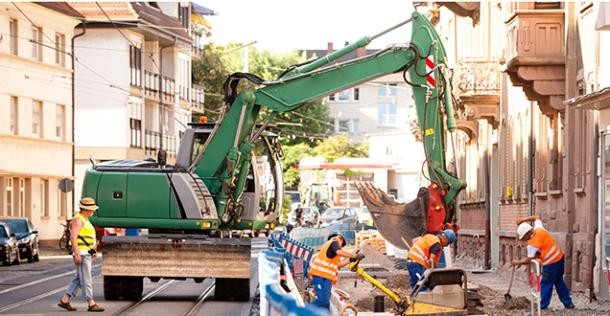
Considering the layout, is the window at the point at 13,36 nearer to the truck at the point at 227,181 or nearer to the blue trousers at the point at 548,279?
the truck at the point at 227,181

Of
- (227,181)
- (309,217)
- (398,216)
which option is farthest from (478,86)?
(309,217)

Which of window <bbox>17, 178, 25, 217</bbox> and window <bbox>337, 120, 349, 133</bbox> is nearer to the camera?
window <bbox>17, 178, 25, 217</bbox>

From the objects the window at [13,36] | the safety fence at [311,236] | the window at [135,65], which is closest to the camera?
the safety fence at [311,236]

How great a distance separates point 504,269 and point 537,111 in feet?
15.8

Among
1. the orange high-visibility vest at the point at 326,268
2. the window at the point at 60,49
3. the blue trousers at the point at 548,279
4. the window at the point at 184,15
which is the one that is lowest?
the blue trousers at the point at 548,279

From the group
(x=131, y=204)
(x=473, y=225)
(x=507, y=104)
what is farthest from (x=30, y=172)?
(x=131, y=204)

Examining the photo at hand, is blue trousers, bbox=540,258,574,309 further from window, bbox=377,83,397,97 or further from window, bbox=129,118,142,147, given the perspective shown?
window, bbox=377,83,397,97

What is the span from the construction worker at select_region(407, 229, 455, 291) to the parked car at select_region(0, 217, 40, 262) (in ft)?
82.5

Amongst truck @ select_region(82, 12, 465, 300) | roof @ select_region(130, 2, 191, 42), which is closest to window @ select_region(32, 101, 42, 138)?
roof @ select_region(130, 2, 191, 42)

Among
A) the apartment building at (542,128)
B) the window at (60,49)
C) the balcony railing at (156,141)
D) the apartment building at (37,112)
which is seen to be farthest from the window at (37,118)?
the apartment building at (542,128)

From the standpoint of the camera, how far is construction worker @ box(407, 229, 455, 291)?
24547mm

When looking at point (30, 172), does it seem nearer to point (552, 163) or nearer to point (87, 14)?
point (87, 14)

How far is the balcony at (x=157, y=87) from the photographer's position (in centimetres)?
8150

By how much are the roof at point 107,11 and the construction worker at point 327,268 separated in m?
52.3
